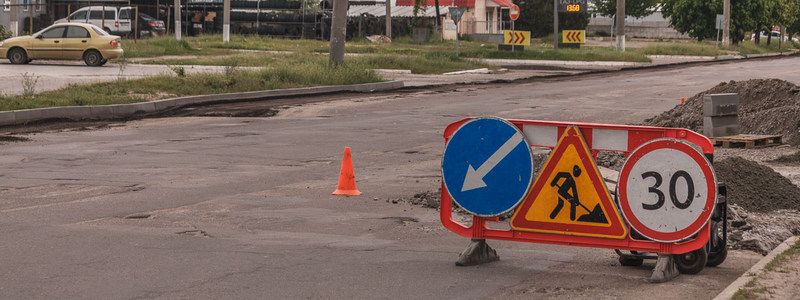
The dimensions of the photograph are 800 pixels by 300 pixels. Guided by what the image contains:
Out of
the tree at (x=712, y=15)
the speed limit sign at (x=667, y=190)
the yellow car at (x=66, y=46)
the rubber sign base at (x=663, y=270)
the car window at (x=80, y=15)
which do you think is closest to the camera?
the speed limit sign at (x=667, y=190)

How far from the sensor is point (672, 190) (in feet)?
27.9

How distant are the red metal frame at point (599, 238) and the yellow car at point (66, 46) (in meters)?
31.6

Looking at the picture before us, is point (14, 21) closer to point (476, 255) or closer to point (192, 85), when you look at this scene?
point (192, 85)

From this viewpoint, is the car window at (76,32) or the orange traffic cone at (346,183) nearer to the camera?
the orange traffic cone at (346,183)

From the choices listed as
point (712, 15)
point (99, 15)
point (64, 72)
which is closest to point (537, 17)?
point (712, 15)

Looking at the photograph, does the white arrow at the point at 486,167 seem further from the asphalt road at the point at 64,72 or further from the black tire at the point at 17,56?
the black tire at the point at 17,56

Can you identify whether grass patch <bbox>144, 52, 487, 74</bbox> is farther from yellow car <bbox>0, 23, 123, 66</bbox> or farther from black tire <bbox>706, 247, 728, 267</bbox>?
black tire <bbox>706, 247, 728, 267</bbox>

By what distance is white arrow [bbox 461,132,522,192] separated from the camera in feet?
29.5

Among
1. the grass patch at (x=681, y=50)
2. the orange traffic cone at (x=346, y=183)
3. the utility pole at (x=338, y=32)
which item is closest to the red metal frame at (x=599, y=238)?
the orange traffic cone at (x=346, y=183)

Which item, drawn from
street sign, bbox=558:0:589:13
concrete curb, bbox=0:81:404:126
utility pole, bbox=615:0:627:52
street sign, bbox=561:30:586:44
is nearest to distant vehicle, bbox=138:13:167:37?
street sign, bbox=558:0:589:13

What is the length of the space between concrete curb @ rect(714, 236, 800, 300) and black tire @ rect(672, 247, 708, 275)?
1.09 ft

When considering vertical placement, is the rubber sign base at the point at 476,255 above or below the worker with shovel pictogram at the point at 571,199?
below

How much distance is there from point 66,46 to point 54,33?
88 cm

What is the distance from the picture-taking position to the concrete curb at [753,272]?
7.67 meters
